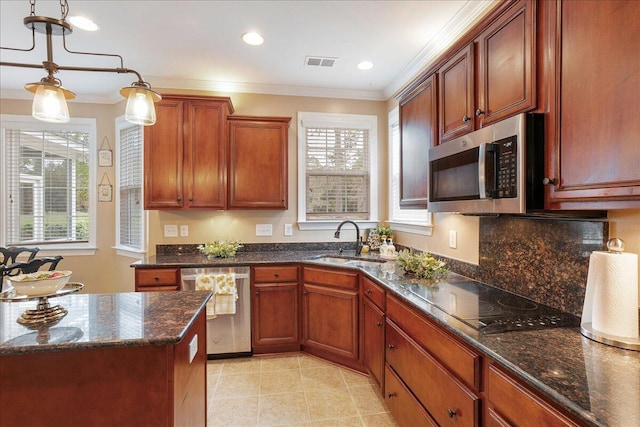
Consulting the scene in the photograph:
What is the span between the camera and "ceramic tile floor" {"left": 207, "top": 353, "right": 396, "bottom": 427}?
212cm

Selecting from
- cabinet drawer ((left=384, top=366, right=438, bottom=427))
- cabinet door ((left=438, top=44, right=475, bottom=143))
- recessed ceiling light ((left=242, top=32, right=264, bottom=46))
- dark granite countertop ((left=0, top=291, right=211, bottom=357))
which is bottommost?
cabinet drawer ((left=384, top=366, right=438, bottom=427))

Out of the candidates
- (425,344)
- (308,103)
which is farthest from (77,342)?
(308,103)

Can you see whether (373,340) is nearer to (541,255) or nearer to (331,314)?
(331,314)

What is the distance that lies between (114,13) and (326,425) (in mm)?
3198

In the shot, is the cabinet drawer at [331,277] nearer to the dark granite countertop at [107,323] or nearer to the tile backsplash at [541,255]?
the tile backsplash at [541,255]

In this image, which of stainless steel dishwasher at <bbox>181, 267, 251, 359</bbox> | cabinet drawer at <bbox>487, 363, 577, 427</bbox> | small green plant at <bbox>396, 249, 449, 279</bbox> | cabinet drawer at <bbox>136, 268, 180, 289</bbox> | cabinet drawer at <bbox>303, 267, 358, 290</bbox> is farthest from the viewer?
stainless steel dishwasher at <bbox>181, 267, 251, 359</bbox>

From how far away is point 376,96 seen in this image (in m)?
3.67

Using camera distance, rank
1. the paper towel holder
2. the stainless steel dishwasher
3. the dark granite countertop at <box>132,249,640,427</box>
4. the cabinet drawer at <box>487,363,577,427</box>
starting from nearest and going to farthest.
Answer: the dark granite countertop at <box>132,249,640,427</box>, the cabinet drawer at <box>487,363,577,427</box>, the paper towel holder, the stainless steel dishwasher

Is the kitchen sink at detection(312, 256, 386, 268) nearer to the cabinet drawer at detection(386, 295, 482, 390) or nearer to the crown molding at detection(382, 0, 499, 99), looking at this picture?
the cabinet drawer at detection(386, 295, 482, 390)

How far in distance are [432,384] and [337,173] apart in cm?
252

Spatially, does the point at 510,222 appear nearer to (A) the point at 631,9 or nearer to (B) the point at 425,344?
(B) the point at 425,344

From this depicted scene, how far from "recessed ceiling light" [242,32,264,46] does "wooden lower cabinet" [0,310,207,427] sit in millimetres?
2317

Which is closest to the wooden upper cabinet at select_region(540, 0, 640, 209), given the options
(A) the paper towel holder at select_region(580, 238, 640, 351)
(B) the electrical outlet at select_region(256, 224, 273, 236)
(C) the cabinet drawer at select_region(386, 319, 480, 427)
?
(A) the paper towel holder at select_region(580, 238, 640, 351)

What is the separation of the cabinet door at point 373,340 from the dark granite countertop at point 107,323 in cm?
121
